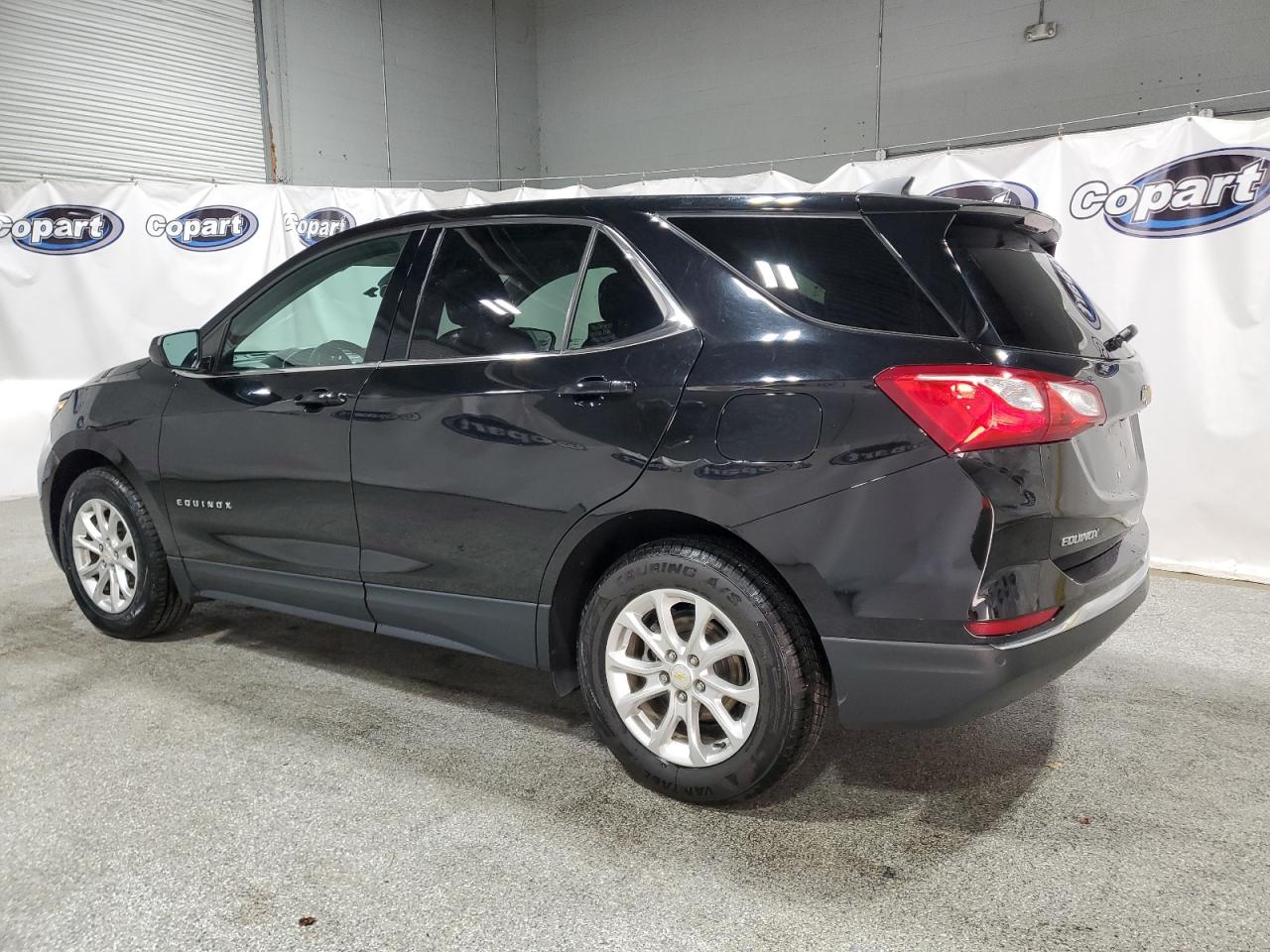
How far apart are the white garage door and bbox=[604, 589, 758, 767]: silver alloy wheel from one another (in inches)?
312

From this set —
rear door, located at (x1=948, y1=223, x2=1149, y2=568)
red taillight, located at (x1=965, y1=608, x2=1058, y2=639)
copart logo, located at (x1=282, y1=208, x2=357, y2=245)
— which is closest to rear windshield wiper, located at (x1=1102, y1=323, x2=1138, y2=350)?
rear door, located at (x1=948, y1=223, x2=1149, y2=568)

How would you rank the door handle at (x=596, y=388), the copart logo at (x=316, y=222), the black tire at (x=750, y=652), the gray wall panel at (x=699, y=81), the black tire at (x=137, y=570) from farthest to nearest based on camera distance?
the gray wall panel at (x=699, y=81), the copart logo at (x=316, y=222), the black tire at (x=137, y=570), the door handle at (x=596, y=388), the black tire at (x=750, y=652)

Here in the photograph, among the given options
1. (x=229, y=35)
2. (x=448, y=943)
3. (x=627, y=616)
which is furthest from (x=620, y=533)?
(x=229, y=35)

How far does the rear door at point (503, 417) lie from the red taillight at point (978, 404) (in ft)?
1.78

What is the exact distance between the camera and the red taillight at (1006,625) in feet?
6.24

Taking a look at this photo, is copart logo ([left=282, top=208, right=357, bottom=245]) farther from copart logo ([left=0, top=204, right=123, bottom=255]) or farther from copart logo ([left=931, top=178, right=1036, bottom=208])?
copart logo ([left=931, top=178, right=1036, bottom=208])

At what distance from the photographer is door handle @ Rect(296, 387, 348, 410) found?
2.79 meters

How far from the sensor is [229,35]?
8.90 meters

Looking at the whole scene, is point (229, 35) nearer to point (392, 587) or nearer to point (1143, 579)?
point (392, 587)

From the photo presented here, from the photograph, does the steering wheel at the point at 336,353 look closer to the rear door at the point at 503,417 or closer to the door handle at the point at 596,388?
the rear door at the point at 503,417

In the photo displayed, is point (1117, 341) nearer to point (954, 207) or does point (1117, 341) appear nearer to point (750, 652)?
point (954, 207)

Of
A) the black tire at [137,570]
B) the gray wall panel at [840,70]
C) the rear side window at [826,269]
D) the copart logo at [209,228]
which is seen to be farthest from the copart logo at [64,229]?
the rear side window at [826,269]

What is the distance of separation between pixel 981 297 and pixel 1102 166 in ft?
11.7

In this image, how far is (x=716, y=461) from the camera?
2.11m
